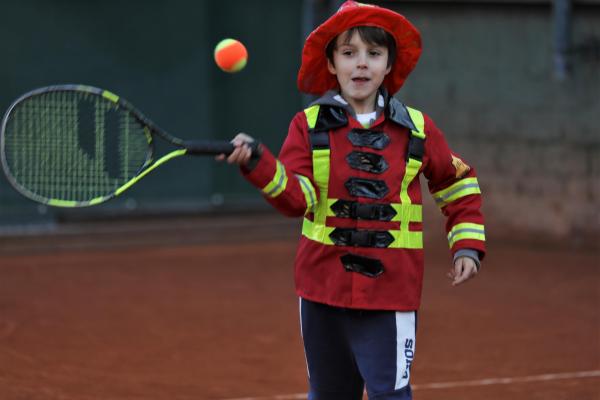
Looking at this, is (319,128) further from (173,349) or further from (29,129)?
(173,349)

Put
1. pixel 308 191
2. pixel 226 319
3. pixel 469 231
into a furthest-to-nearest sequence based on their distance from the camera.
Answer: pixel 226 319 → pixel 469 231 → pixel 308 191

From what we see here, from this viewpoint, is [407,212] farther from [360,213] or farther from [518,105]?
[518,105]

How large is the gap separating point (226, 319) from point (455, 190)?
400cm

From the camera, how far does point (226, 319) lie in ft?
27.1

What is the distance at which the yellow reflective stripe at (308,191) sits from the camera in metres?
4.10

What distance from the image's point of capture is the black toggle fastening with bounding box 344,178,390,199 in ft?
13.9

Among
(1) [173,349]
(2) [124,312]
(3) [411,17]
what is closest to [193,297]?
(2) [124,312]

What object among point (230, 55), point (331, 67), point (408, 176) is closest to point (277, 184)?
point (408, 176)

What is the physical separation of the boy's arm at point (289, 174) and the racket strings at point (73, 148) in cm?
42

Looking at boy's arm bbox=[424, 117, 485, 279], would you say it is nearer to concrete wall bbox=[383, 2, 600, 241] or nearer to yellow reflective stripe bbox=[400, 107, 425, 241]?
yellow reflective stripe bbox=[400, 107, 425, 241]

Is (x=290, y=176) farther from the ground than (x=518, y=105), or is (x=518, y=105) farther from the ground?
(x=518, y=105)

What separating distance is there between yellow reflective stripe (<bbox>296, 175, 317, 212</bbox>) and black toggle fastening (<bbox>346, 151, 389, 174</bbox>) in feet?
0.57

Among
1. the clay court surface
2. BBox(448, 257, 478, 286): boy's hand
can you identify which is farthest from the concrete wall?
BBox(448, 257, 478, 286): boy's hand

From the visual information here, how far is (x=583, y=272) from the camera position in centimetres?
1041
